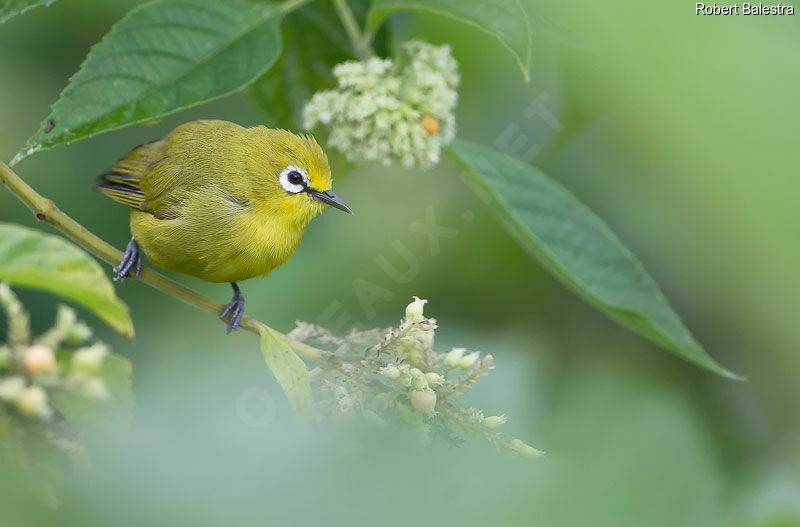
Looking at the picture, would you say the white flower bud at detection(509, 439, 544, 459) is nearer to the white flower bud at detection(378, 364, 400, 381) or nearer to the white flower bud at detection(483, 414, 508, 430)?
the white flower bud at detection(483, 414, 508, 430)

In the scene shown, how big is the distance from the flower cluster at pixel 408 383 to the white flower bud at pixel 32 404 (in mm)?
499

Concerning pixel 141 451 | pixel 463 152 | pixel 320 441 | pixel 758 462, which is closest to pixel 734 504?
pixel 758 462

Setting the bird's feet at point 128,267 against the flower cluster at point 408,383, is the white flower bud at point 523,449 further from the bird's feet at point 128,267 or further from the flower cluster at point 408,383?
the bird's feet at point 128,267

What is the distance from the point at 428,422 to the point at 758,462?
1.75m

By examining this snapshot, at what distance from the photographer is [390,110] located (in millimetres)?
2436

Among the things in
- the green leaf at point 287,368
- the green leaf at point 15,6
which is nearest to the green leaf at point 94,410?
the green leaf at point 287,368

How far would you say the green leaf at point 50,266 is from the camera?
128 cm

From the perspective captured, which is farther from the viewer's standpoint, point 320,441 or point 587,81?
point 587,81

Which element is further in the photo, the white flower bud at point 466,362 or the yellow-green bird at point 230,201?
the yellow-green bird at point 230,201

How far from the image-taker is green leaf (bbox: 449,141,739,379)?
2.21m

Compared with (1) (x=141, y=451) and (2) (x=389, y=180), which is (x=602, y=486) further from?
(2) (x=389, y=180)

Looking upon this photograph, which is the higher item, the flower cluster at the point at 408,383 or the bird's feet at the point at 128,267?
the flower cluster at the point at 408,383

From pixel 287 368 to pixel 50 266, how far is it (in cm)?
63

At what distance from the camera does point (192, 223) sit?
263 cm
